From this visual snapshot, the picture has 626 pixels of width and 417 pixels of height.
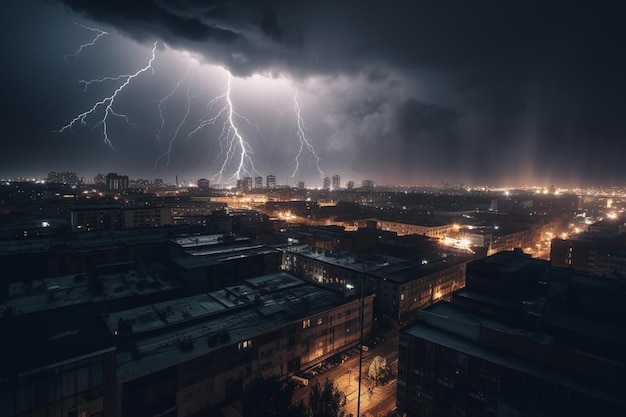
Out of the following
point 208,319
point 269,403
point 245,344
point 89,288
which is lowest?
point 269,403

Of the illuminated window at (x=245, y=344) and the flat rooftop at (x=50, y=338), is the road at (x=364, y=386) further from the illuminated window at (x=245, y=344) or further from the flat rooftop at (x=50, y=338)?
the flat rooftop at (x=50, y=338)

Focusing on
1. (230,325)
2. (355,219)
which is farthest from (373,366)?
(355,219)

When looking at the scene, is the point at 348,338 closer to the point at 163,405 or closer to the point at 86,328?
the point at 163,405

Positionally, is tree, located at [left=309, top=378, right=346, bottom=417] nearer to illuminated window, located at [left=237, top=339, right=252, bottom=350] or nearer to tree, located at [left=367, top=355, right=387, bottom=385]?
tree, located at [left=367, top=355, right=387, bottom=385]

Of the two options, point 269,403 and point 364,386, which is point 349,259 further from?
point 269,403

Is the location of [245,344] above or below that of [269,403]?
above

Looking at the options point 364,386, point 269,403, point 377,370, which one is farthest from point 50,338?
point 377,370
